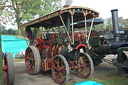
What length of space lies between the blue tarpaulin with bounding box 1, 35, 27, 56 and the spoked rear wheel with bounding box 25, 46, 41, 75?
5.65 meters

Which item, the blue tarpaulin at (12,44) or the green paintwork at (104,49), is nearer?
the green paintwork at (104,49)

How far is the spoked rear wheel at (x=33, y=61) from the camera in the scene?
4602mm

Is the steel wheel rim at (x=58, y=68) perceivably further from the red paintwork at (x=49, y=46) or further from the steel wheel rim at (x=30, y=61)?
the steel wheel rim at (x=30, y=61)

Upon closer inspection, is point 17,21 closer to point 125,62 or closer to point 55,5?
point 55,5

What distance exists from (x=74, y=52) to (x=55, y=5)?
13102 mm

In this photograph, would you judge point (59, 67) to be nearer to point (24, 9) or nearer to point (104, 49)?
point (104, 49)

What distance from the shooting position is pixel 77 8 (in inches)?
160

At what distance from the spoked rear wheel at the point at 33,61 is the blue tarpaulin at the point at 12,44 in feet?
18.6

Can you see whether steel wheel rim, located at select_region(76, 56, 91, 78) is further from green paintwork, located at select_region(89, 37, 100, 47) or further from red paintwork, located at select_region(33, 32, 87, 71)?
green paintwork, located at select_region(89, 37, 100, 47)

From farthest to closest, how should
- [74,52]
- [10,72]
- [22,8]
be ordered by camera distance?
[22,8], [74,52], [10,72]

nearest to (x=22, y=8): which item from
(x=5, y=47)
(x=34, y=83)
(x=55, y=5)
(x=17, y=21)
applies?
(x=17, y=21)

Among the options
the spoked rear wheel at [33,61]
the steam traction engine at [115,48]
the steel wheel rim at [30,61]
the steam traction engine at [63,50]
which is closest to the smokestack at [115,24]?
A: the steam traction engine at [115,48]

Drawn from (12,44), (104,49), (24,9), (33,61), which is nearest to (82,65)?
(104,49)

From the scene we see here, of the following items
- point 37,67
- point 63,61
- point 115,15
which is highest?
point 115,15
